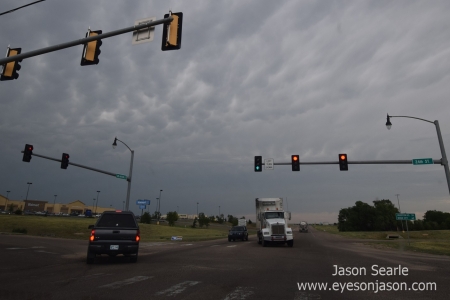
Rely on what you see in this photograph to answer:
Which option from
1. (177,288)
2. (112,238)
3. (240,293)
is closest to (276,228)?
(112,238)

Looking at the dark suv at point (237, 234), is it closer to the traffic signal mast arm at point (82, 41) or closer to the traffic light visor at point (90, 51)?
the traffic light visor at point (90, 51)

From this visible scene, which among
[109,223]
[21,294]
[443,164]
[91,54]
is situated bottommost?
[21,294]

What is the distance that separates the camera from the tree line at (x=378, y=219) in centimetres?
10200

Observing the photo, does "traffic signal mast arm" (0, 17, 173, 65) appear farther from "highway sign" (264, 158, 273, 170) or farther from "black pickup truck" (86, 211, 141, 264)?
"highway sign" (264, 158, 273, 170)

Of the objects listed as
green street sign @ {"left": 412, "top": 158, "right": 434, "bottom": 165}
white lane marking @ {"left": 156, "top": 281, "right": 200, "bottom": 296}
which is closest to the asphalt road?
white lane marking @ {"left": 156, "top": 281, "right": 200, "bottom": 296}

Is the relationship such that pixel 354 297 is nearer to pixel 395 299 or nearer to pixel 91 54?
pixel 395 299

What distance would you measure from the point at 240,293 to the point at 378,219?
11437 cm

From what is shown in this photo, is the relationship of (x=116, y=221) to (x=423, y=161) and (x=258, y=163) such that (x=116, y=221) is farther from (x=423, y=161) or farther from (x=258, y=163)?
(x=423, y=161)

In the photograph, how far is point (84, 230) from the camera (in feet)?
131

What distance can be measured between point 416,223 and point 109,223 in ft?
372

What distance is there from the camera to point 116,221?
42.1ft

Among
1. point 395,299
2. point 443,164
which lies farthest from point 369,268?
point 443,164

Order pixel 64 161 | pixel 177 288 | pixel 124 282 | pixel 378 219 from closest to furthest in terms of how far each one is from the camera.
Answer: pixel 177 288, pixel 124 282, pixel 64 161, pixel 378 219

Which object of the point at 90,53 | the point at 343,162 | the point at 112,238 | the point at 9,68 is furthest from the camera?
the point at 343,162
